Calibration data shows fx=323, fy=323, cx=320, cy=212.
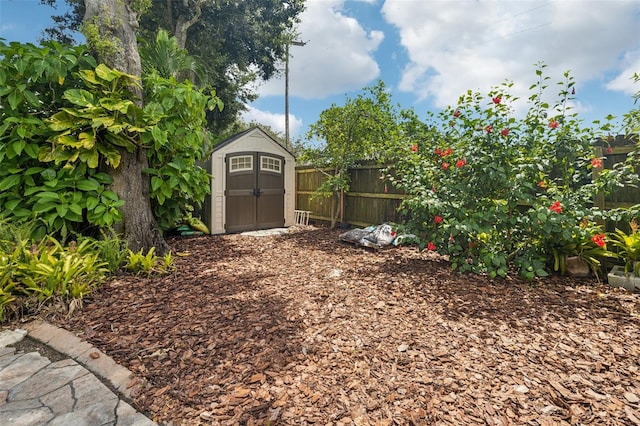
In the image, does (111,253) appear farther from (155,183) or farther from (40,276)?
(155,183)

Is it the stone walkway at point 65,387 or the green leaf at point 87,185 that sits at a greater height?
the green leaf at point 87,185

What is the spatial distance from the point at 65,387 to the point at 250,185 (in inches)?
205

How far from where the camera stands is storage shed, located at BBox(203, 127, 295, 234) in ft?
20.4

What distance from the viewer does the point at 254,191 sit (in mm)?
6711

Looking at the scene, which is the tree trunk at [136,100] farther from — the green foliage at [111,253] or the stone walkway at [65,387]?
the stone walkway at [65,387]

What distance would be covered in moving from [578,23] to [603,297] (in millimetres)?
3096

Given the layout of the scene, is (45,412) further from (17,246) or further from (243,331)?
(17,246)

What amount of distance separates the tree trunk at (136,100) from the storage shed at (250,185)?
90.8 inches

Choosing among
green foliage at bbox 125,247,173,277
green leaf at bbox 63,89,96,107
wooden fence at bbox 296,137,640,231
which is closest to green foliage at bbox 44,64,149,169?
green leaf at bbox 63,89,96,107

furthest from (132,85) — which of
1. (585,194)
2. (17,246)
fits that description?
(585,194)

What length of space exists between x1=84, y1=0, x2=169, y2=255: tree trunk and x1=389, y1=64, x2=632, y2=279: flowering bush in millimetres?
3071

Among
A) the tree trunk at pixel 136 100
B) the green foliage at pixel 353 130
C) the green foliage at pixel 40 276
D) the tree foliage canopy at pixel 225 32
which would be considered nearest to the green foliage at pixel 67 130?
the tree trunk at pixel 136 100

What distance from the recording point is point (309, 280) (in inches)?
129

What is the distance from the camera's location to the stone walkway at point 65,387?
1.43 meters
